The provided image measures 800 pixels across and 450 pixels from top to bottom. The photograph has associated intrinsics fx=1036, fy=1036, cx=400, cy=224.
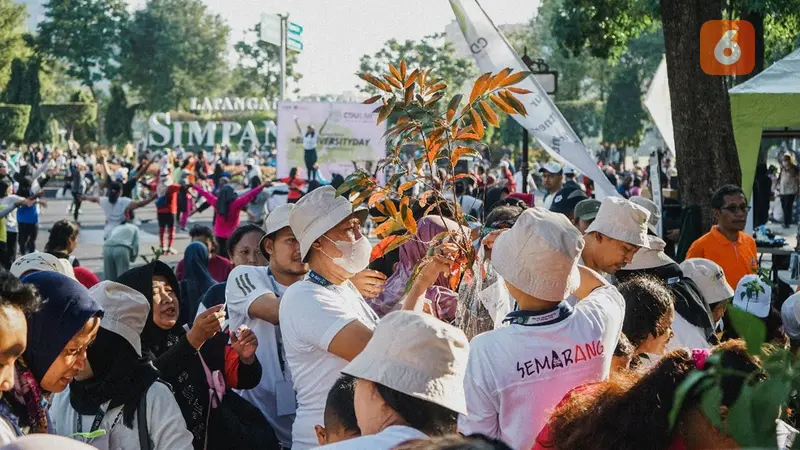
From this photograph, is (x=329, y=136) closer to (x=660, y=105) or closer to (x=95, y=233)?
(x=95, y=233)

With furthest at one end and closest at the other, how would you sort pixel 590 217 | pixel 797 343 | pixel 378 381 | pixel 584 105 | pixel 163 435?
pixel 584 105
pixel 590 217
pixel 797 343
pixel 163 435
pixel 378 381

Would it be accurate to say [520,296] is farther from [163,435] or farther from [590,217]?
[590,217]

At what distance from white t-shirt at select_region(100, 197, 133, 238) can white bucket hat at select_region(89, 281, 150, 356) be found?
11375 mm

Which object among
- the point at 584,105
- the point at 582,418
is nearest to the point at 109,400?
the point at 582,418

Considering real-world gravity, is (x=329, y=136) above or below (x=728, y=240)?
below

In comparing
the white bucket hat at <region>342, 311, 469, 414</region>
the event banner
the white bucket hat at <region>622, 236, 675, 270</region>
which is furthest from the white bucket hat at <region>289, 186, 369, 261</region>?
the event banner

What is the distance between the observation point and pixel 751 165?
37.2 feet

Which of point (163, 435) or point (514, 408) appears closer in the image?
point (514, 408)

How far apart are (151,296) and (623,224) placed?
77.0 inches

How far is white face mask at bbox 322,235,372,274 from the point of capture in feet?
12.2

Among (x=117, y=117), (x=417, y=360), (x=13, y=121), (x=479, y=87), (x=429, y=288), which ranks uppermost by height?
(x=479, y=87)

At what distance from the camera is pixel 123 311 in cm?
359

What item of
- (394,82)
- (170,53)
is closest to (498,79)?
(394,82)

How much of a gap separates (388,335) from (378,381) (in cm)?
14
